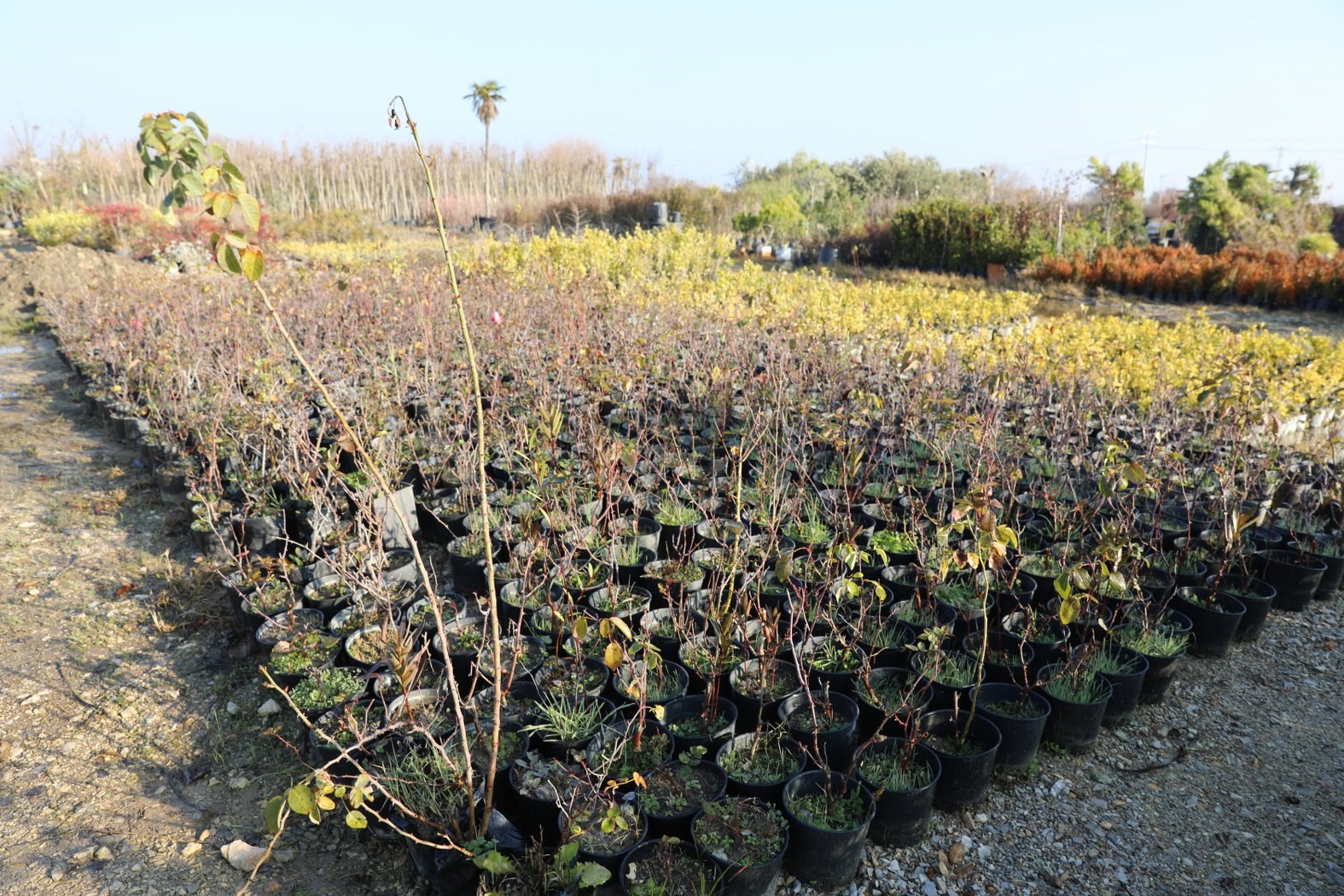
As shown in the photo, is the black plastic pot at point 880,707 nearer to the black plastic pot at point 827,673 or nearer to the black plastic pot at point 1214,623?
the black plastic pot at point 827,673

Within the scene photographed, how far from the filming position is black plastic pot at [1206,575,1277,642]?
123 inches

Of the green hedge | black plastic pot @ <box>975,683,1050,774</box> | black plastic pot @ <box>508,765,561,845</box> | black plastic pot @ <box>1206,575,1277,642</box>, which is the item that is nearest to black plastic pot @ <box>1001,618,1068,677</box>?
black plastic pot @ <box>975,683,1050,774</box>

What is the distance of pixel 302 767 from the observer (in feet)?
7.90

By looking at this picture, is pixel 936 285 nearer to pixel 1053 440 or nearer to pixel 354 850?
pixel 1053 440

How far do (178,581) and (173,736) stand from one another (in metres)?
1.13

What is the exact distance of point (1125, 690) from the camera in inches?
104

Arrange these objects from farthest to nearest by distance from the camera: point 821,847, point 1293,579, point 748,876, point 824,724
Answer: point 1293,579
point 824,724
point 821,847
point 748,876

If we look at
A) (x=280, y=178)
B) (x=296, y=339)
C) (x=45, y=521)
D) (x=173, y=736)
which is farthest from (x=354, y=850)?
(x=280, y=178)

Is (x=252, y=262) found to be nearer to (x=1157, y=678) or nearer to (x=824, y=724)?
(x=824, y=724)

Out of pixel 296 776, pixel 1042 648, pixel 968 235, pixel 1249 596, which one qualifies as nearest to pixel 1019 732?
pixel 1042 648

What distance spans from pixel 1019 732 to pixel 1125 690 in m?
0.59

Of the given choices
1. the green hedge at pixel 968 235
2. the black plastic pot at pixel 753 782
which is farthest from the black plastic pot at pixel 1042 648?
the green hedge at pixel 968 235

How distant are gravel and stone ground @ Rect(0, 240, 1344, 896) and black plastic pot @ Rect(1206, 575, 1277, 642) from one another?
0.08m

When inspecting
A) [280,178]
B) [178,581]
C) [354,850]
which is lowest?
[354,850]
